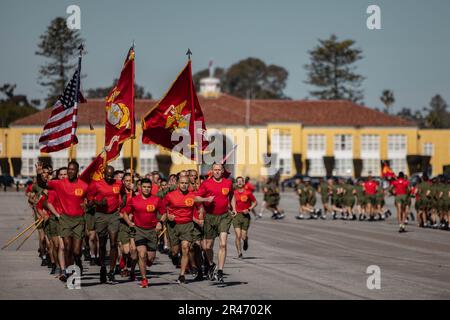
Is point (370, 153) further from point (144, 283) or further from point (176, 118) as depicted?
point (144, 283)

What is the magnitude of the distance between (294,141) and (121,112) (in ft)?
260

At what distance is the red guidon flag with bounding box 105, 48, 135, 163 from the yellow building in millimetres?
73346

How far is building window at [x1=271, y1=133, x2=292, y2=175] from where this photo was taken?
96.7 metres

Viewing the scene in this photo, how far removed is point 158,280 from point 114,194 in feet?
5.27

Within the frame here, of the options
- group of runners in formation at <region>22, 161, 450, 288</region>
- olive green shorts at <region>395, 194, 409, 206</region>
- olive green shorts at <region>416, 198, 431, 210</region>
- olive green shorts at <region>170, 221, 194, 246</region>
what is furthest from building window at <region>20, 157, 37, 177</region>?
olive green shorts at <region>170, 221, 194, 246</region>

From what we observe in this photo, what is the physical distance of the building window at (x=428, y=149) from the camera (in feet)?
327

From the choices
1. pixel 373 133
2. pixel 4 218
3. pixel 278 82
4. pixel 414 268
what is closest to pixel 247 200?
pixel 414 268

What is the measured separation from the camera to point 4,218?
119 ft

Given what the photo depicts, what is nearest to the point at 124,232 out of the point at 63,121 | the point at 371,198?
the point at 63,121

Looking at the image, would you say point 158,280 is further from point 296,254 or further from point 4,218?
point 4,218

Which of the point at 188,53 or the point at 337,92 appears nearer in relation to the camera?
the point at 188,53

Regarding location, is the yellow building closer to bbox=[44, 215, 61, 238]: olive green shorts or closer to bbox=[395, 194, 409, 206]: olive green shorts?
bbox=[395, 194, 409, 206]: olive green shorts

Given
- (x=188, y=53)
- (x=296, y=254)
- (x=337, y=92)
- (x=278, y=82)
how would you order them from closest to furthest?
(x=188, y=53) < (x=296, y=254) < (x=337, y=92) < (x=278, y=82)
